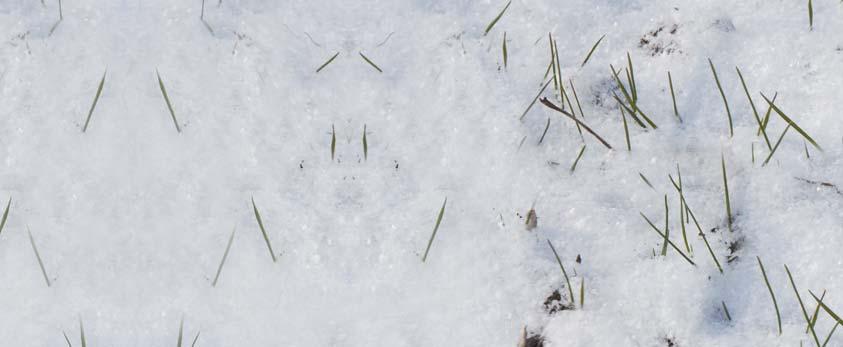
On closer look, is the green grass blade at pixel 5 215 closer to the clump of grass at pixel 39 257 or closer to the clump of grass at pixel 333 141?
the clump of grass at pixel 39 257

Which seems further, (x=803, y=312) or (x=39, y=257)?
(x=39, y=257)

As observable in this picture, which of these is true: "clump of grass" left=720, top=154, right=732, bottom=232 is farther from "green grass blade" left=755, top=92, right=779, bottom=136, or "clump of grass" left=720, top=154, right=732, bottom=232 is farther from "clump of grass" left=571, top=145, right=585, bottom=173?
"clump of grass" left=571, top=145, right=585, bottom=173

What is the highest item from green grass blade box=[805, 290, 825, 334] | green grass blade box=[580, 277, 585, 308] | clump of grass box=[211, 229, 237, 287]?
green grass blade box=[805, 290, 825, 334]

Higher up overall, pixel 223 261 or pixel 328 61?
pixel 328 61

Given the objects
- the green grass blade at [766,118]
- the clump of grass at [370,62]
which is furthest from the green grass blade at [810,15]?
the clump of grass at [370,62]

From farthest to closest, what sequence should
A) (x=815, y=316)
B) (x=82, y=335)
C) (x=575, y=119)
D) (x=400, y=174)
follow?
(x=400, y=174) → (x=575, y=119) → (x=82, y=335) → (x=815, y=316)

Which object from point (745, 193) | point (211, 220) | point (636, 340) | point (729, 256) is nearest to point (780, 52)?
point (745, 193)

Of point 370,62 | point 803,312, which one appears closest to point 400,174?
point 370,62

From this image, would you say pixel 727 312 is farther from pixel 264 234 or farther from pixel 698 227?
pixel 264 234

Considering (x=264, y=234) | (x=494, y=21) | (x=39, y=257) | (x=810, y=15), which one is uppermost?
(x=810, y=15)

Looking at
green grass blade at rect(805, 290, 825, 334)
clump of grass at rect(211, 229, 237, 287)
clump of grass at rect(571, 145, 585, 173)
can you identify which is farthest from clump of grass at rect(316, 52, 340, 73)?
green grass blade at rect(805, 290, 825, 334)
